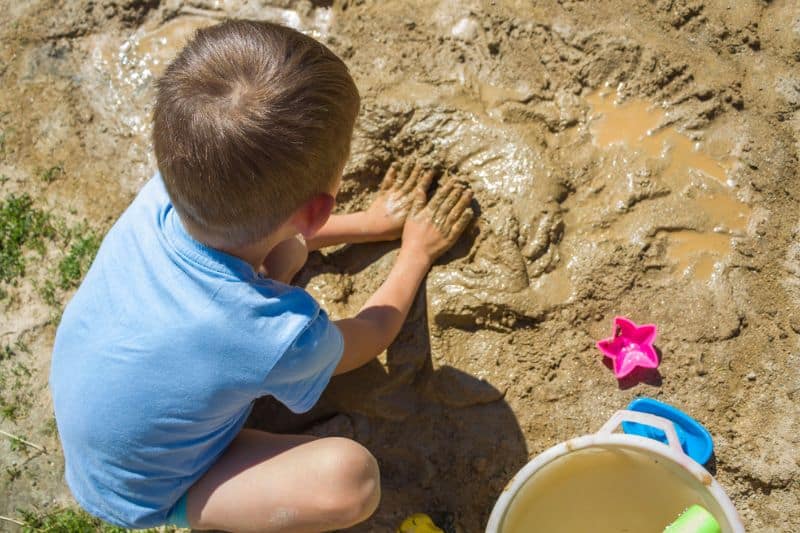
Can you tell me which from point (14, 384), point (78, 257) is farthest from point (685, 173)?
point (14, 384)

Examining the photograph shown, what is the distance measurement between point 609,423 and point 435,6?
165 cm

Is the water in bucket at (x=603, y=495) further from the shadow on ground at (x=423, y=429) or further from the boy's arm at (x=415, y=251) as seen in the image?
the boy's arm at (x=415, y=251)

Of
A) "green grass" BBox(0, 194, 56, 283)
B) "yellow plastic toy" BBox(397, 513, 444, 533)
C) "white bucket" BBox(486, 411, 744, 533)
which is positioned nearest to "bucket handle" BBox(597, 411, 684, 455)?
"white bucket" BBox(486, 411, 744, 533)

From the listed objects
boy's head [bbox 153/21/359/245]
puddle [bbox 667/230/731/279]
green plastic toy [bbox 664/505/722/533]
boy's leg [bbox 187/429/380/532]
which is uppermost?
boy's head [bbox 153/21/359/245]

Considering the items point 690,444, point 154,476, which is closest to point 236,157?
point 154,476

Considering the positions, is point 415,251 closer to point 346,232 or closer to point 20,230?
point 346,232

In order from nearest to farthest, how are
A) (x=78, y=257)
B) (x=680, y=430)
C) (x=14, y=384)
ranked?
(x=680, y=430) < (x=14, y=384) < (x=78, y=257)

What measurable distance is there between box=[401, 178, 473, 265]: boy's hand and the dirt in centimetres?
6

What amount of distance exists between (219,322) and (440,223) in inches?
37.8

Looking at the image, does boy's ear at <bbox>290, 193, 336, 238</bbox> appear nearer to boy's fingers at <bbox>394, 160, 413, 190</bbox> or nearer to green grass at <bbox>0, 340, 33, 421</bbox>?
boy's fingers at <bbox>394, 160, 413, 190</bbox>

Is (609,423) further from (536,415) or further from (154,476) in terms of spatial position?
(154,476)

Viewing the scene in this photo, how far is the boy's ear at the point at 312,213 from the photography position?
5.46 feet

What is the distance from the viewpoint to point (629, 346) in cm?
225

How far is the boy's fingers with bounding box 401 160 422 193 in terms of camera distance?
251 cm
